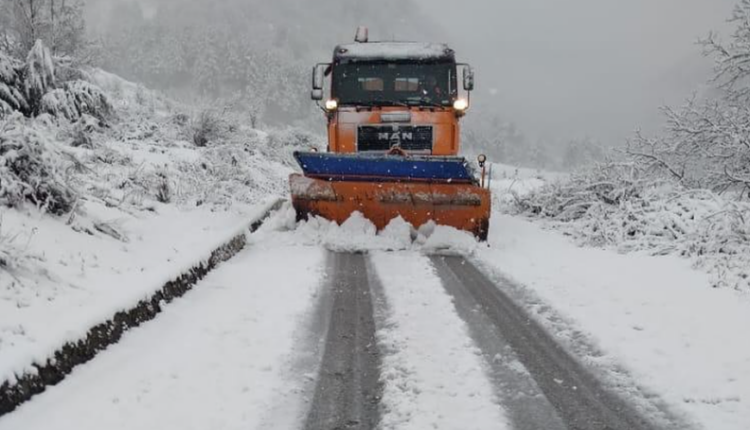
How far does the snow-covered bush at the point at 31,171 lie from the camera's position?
5.23m

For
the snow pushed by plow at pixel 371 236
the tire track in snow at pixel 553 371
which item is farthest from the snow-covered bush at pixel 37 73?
the tire track in snow at pixel 553 371

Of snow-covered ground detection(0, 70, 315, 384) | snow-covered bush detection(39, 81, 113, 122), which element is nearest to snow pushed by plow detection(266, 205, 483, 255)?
snow-covered ground detection(0, 70, 315, 384)

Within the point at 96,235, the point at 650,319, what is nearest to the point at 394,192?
the point at 96,235

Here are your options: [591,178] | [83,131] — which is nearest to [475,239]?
[591,178]

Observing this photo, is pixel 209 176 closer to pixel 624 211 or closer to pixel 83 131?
pixel 83 131

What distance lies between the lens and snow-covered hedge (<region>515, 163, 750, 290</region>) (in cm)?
666

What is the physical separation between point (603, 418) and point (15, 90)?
1075 centimetres

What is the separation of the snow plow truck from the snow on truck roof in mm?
17

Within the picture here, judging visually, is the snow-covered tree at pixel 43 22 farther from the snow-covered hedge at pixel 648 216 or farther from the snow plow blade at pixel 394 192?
the snow-covered hedge at pixel 648 216

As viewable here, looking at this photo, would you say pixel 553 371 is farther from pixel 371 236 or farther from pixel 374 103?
pixel 374 103

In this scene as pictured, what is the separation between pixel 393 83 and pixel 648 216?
4.47 m

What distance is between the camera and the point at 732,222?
7.00 m

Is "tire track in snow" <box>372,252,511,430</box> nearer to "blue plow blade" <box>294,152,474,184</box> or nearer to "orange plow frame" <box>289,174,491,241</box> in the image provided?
"orange plow frame" <box>289,174,491,241</box>

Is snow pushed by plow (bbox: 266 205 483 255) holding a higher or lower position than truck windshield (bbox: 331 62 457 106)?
lower
